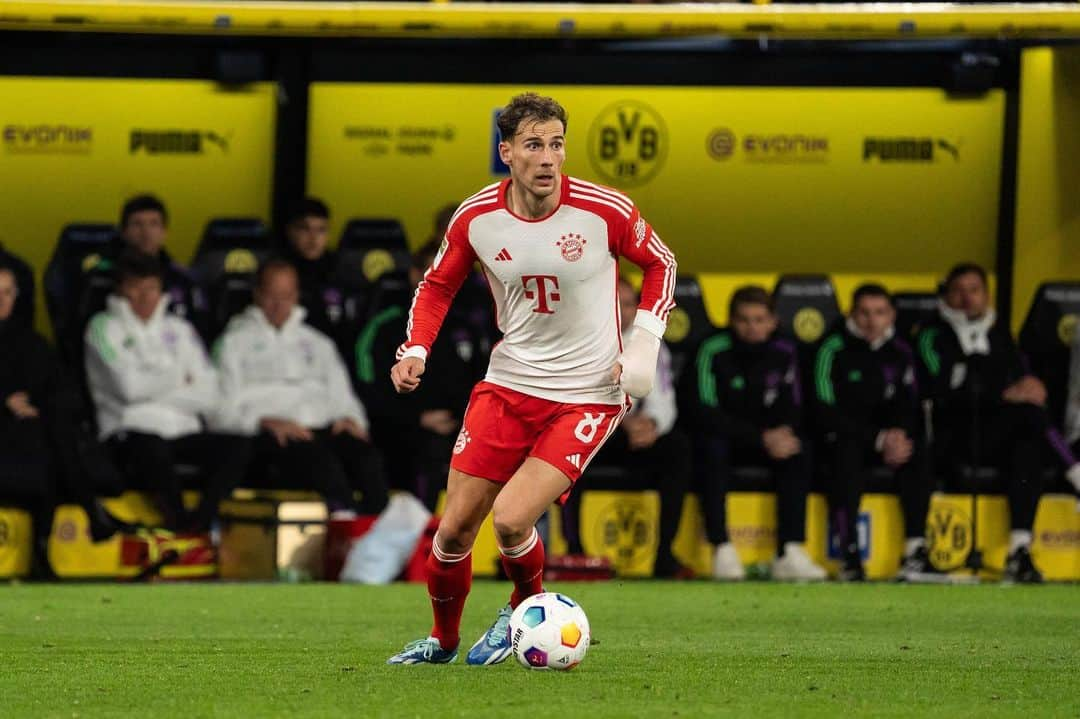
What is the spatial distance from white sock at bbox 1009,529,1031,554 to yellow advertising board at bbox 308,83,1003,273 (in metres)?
2.31

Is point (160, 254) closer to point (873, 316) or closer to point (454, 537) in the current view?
point (873, 316)

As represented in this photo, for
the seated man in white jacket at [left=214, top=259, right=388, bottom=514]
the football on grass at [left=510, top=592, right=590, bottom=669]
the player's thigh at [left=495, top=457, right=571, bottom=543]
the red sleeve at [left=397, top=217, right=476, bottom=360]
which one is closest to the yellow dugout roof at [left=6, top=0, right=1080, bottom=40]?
the seated man in white jacket at [left=214, top=259, right=388, bottom=514]

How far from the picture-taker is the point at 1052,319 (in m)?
12.8

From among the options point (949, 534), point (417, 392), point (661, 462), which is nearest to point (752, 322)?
point (661, 462)

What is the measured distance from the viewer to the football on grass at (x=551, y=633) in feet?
21.7

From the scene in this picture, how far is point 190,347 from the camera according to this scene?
39.4ft

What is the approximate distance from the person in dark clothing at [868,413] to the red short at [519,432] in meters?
5.42

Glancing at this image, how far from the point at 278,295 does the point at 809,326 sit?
10.9 ft

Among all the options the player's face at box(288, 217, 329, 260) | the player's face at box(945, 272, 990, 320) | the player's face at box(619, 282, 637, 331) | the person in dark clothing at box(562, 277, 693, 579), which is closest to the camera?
the player's face at box(619, 282, 637, 331)

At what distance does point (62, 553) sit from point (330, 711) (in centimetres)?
624

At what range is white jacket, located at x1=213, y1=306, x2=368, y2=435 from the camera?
12.0 meters

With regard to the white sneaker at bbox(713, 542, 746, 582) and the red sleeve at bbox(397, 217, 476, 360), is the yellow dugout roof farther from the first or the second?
the red sleeve at bbox(397, 217, 476, 360)

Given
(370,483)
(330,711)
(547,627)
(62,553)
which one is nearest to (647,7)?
(370,483)

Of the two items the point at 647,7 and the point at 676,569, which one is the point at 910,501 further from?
the point at 647,7
